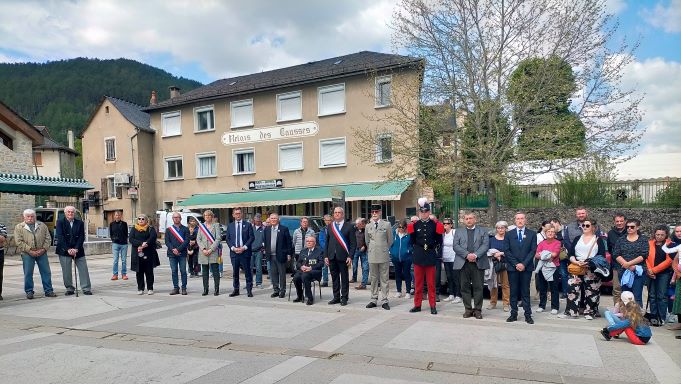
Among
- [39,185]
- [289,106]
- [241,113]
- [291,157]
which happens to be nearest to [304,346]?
[39,185]

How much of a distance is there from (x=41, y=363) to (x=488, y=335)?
598 centimetres

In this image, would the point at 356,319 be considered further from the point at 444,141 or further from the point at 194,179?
the point at 194,179

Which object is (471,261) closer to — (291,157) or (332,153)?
(332,153)

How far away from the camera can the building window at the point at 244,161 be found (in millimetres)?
31031

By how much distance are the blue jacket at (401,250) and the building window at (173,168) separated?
25436 millimetres

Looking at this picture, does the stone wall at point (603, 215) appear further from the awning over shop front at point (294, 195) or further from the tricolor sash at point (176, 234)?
the tricolor sash at point (176, 234)

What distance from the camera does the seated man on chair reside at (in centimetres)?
981

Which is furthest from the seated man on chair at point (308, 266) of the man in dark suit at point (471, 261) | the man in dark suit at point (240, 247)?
the man in dark suit at point (471, 261)

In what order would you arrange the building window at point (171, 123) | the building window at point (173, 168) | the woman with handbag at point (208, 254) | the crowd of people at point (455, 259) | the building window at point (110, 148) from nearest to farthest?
the crowd of people at point (455, 259), the woman with handbag at point (208, 254), the building window at point (171, 123), the building window at point (173, 168), the building window at point (110, 148)

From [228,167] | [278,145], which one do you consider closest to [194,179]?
[228,167]

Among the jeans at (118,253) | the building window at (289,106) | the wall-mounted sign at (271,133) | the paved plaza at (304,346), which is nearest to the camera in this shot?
the paved plaza at (304,346)

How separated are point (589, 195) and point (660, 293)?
12631 millimetres

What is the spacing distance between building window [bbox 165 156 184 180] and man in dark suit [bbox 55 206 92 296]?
22976 millimetres

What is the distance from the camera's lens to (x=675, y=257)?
795 cm
